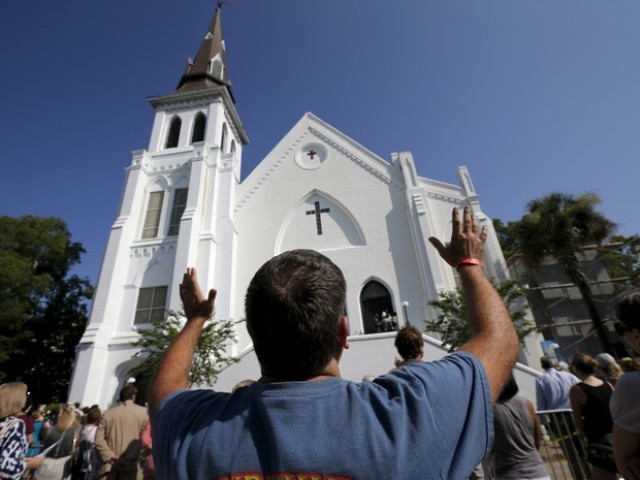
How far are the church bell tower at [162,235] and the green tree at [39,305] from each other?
924cm

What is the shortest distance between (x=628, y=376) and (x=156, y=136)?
23.5 metres

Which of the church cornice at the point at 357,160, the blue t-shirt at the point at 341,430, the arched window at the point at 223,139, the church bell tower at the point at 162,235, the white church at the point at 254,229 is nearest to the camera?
the blue t-shirt at the point at 341,430

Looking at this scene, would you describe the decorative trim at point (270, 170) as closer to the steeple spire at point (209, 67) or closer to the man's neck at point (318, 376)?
the steeple spire at point (209, 67)

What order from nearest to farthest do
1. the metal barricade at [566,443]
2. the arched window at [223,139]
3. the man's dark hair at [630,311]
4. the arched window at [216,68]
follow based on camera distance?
the man's dark hair at [630,311] < the metal barricade at [566,443] < the arched window at [223,139] < the arched window at [216,68]

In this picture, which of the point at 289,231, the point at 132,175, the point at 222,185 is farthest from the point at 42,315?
the point at 289,231

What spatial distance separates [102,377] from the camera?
45.9ft

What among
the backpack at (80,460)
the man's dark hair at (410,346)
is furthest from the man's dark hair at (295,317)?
the backpack at (80,460)

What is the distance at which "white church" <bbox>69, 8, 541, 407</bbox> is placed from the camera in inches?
573

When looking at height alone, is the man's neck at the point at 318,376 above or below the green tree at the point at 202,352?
below

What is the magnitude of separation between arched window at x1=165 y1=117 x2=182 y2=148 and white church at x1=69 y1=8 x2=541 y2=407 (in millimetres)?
83

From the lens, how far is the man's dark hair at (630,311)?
1.92 meters

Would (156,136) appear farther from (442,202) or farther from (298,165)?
(442,202)

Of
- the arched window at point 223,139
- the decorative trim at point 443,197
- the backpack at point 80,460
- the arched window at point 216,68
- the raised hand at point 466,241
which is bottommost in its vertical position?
the backpack at point 80,460

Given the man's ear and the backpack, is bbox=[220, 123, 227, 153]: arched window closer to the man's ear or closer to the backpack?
the backpack
